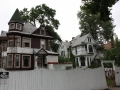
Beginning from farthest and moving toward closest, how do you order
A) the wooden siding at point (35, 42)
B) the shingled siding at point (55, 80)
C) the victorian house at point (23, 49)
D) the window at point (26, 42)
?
the wooden siding at point (35, 42), the window at point (26, 42), the victorian house at point (23, 49), the shingled siding at point (55, 80)

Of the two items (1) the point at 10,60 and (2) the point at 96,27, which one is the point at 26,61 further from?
(2) the point at 96,27

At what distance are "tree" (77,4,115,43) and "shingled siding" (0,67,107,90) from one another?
32.0 metres

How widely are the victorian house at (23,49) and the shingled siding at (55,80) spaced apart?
1298 centimetres

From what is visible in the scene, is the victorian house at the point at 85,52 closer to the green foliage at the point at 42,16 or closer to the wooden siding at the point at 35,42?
the green foliage at the point at 42,16

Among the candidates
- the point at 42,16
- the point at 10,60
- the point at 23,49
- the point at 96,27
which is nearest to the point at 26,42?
the point at 23,49

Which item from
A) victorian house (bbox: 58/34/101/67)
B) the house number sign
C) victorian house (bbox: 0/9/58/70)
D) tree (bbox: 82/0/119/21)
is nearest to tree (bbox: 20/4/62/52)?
victorian house (bbox: 58/34/101/67)

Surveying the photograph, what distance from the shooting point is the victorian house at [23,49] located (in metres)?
20.3

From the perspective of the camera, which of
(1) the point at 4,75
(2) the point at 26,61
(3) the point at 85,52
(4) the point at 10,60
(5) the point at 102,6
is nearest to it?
(1) the point at 4,75

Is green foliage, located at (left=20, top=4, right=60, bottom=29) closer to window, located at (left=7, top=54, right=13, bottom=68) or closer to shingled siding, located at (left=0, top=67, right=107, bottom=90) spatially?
window, located at (left=7, top=54, right=13, bottom=68)

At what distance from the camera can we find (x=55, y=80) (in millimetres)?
7582

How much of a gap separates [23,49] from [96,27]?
2734 centimetres

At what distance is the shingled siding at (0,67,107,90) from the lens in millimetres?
6278

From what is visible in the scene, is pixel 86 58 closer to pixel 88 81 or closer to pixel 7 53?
pixel 7 53

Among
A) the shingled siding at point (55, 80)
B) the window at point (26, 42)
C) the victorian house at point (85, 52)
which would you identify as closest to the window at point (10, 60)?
the window at point (26, 42)
